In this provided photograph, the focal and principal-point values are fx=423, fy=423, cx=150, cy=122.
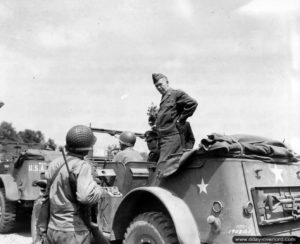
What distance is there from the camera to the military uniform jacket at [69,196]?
10.2 ft

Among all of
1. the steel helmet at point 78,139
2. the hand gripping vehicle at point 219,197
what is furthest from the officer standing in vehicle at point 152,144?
the steel helmet at point 78,139

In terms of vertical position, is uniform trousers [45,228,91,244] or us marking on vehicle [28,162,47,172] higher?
us marking on vehicle [28,162,47,172]

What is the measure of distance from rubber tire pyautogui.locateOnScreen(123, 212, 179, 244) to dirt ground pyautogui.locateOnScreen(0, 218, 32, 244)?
11.5ft

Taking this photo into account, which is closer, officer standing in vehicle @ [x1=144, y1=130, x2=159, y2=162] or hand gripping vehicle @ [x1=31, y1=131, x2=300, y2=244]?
hand gripping vehicle @ [x1=31, y1=131, x2=300, y2=244]

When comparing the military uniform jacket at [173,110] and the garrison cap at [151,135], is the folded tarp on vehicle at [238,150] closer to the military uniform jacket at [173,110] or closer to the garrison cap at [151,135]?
the military uniform jacket at [173,110]

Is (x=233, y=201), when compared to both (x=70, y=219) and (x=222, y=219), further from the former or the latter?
(x=70, y=219)

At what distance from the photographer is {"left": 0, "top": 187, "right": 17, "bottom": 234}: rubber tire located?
7.83 meters

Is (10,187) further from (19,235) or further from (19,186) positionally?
(19,235)

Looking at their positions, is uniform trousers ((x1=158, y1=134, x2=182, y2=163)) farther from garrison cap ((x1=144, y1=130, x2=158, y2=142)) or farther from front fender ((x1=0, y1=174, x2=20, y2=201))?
front fender ((x1=0, y1=174, x2=20, y2=201))

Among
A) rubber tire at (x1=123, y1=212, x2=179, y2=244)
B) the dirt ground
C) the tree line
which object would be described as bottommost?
the dirt ground

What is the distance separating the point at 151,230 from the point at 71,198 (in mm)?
1204

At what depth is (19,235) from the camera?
784 cm

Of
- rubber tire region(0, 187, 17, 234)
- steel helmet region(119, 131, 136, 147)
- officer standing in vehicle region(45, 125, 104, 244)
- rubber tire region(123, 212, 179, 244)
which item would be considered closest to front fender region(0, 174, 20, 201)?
rubber tire region(0, 187, 17, 234)

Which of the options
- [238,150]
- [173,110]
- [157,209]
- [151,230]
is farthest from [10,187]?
[238,150]
